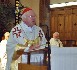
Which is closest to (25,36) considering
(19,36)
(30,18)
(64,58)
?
(19,36)

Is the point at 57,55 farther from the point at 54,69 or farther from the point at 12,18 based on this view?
the point at 12,18

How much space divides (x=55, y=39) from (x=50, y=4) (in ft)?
10.0

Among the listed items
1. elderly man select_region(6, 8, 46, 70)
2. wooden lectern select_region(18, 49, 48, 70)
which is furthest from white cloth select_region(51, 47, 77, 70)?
elderly man select_region(6, 8, 46, 70)

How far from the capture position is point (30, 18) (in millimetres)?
2518

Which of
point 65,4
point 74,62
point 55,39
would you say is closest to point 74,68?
point 74,62

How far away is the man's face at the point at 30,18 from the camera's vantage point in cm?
250

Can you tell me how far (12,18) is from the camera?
9.83m

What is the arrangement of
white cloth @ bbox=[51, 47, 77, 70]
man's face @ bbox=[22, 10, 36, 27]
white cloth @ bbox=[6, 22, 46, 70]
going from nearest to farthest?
white cloth @ bbox=[51, 47, 77, 70] < man's face @ bbox=[22, 10, 36, 27] < white cloth @ bbox=[6, 22, 46, 70]

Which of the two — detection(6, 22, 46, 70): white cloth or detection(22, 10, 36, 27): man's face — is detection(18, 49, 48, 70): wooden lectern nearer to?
detection(6, 22, 46, 70): white cloth

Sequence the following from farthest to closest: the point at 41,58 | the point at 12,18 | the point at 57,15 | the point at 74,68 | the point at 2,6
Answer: the point at 57,15 < the point at 12,18 < the point at 2,6 < the point at 41,58 < the point at 74,68

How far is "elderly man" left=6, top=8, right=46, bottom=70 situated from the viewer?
8.38 feet

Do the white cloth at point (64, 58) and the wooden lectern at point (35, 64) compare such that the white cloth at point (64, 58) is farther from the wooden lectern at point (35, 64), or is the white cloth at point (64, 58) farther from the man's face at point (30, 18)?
the man's face at point (30, 18)

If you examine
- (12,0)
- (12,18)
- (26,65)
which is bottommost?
(26,65)

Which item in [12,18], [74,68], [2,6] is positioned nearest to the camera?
[74,68]
